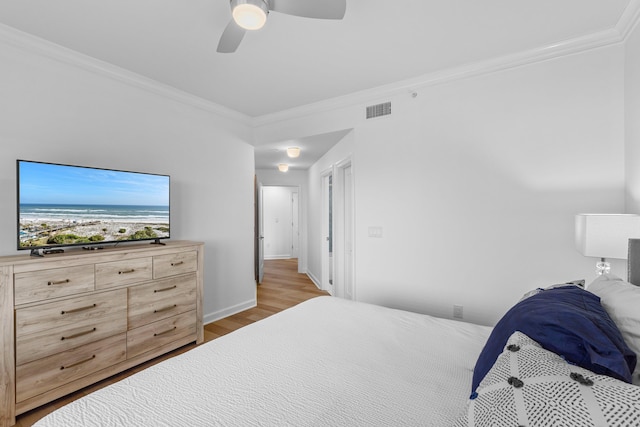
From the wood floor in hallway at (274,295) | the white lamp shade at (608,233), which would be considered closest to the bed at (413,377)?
the white lamp shade at (608,233)

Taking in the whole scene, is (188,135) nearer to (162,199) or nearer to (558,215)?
(162,199)

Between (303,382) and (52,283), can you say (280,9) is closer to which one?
A: (303,382)

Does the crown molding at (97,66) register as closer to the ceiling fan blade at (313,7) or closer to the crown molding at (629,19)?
the ceiling fan blade at (313,7)

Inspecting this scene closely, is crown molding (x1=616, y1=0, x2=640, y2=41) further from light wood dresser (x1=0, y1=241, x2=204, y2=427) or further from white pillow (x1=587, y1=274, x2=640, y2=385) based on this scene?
light wood dresser (x1=0, y1=241, x2=204, y2=427)

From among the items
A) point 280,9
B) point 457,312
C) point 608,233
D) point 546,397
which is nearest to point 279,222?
point 457,312

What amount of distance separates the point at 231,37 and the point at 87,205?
178cm

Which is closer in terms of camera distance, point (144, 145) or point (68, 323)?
point (68, 323)

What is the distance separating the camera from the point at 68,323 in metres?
2.07

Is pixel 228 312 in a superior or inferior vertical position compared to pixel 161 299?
inferior

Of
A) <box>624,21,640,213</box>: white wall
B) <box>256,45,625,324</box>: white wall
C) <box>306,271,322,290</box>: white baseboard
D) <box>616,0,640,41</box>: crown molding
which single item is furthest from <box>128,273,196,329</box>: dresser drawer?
<box>616,0,640,41</box>: crown molding

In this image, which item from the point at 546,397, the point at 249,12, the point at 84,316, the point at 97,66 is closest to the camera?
the point at 546,397

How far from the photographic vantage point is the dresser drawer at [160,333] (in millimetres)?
2457

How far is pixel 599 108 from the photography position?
2.25 meters

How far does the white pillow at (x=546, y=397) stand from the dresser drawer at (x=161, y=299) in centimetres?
255
